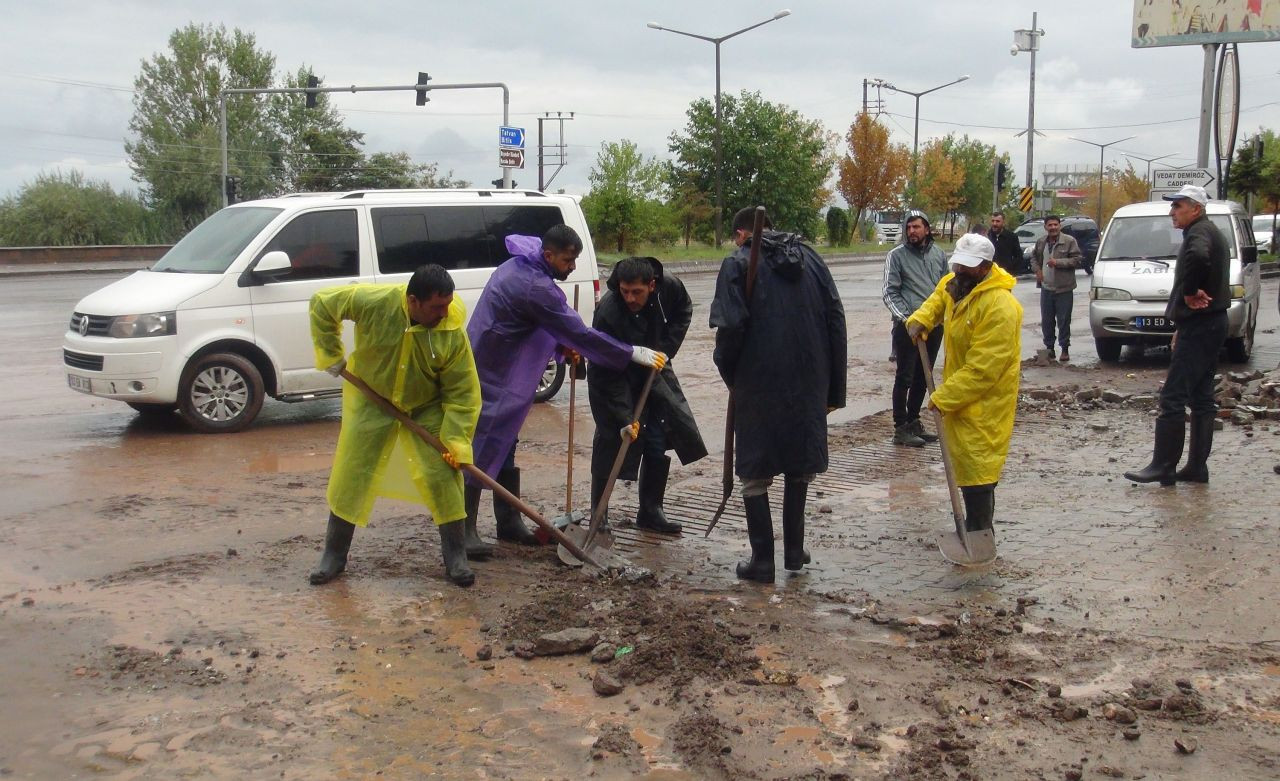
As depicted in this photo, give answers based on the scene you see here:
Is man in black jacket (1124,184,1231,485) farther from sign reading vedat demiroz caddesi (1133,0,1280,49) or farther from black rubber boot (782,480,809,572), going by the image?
sign reading vedat demiroz caddesi (1133,0,1280,49)

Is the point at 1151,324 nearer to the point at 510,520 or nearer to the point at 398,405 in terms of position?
the point at 510,520

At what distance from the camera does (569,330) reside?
6.15 metres

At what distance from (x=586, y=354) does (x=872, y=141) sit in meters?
48.5

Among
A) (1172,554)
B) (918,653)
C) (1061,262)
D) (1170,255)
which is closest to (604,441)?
(918,653)

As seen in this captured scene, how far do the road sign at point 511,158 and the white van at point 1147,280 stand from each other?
18531 millimetres

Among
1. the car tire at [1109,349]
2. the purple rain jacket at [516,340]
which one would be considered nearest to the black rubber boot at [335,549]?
the purple rain jacket at [516,340]

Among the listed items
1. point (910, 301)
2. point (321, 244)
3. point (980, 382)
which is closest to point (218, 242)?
point (321, 244)

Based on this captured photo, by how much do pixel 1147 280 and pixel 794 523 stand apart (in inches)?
386

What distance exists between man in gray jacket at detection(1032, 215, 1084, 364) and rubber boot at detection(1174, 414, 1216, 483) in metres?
6.06

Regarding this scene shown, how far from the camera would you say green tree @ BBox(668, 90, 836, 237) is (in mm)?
45656

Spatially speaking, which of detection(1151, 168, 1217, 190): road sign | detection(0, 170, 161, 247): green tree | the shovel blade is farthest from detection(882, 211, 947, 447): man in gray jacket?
detection(0, 170, 161, 247): green tree

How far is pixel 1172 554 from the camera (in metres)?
6.25

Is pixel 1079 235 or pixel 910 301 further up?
pixel 1079 235

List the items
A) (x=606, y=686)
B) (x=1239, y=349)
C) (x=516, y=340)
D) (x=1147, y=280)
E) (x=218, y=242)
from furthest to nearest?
(x=1239, y=349) < (x=1147, y=280) < (x=218, y=242) < (x=516, y=340) < (x=606, y=686)
